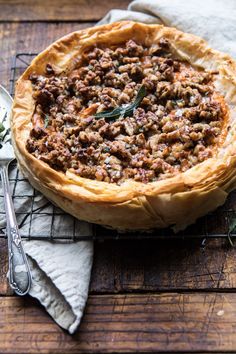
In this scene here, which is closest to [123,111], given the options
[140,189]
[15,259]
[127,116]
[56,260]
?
[127,116]

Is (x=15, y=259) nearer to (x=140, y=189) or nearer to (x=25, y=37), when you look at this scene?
(x=140, y=189)

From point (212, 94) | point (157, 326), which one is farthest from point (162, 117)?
point (157, 326)

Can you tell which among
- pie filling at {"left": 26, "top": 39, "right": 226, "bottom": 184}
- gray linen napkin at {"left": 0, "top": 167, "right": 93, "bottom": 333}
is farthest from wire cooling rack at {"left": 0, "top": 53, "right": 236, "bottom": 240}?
pie filling at {"left": 26, "top": 39, "right": 226, "bottom": 184}

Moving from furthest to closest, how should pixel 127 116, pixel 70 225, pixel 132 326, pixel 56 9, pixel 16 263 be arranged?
pixel 56 9, pixel 127 116, pixel 70 225, pixel 16 263, pixel 132 326

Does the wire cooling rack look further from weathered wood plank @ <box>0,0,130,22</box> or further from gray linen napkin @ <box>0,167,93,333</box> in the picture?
weathered wood plank @ <box>0,0,130,22</box>

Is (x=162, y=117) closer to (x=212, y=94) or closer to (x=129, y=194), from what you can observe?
(x=212, y=94)
